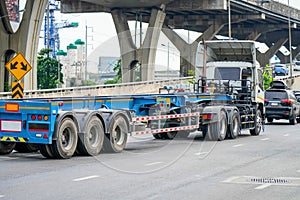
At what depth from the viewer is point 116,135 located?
17953 mm

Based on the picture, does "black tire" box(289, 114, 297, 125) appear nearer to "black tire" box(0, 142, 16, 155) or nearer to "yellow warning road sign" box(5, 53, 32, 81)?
"yellow warning road sign" box(5, 53, 32, 81)

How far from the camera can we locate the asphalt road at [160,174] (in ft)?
36.1

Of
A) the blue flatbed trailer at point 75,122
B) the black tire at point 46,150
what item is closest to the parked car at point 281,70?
the blue flatbed trailer at point 75,122

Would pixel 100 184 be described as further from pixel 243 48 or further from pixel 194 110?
pixel 243 48

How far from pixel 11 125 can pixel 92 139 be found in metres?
2.13

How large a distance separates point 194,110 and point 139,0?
48.3m

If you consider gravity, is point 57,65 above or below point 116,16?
below

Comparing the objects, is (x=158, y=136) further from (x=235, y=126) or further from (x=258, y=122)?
(x=258, y=122)

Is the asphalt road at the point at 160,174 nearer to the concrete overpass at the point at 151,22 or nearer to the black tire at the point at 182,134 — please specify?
the black tire at the point at 182,134

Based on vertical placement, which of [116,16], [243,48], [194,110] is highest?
[116,16]

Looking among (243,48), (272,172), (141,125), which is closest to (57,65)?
(243,48)

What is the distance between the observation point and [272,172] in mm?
14031

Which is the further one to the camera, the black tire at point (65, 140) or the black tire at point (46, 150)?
the black tire at point (46, 150)

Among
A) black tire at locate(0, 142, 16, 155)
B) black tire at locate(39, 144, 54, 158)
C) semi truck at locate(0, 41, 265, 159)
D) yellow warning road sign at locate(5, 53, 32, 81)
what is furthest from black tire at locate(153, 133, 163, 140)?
yellow warning road sign at locate(5, 53, 32, 81)
